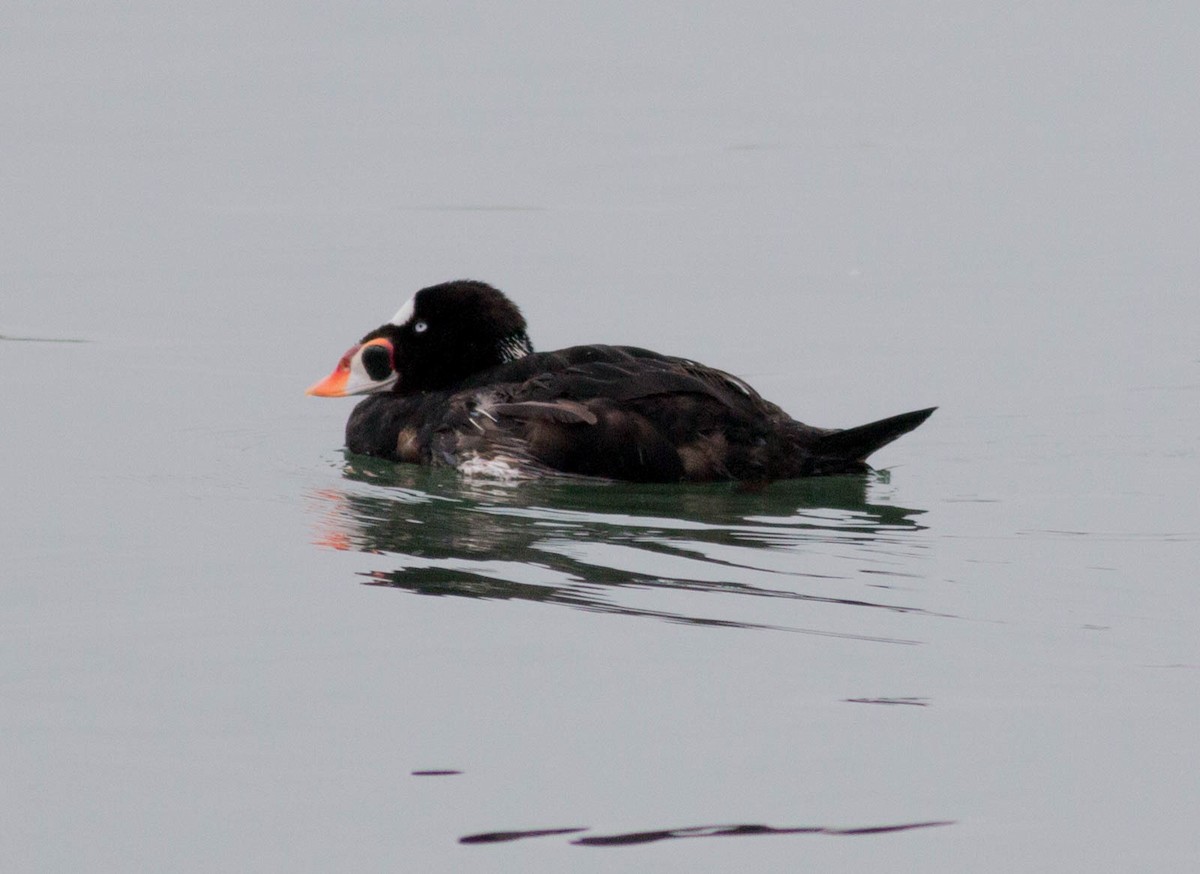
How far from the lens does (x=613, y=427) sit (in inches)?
299

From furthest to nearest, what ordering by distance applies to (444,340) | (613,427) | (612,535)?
1. (444,340)
2. (613,427)
3. (612,535)

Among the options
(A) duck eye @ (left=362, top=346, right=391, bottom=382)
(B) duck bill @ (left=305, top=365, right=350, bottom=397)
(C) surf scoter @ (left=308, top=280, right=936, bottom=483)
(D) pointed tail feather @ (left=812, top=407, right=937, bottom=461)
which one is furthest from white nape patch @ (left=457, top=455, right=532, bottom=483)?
(D) pointed tail feather @ (left=812, top=407, right=937, bottom=461)

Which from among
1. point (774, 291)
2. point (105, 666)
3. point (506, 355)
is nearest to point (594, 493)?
point (506, 355)

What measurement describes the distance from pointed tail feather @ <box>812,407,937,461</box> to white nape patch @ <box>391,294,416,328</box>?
188 centimetres

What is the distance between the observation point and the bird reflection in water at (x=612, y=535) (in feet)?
20.5

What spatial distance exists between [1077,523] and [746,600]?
1.72 metres

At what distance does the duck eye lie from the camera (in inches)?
343

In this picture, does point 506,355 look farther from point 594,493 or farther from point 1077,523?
point 1077,523

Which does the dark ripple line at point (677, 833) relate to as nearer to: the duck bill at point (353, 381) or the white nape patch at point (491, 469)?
the white nape patch at point (491, 469)

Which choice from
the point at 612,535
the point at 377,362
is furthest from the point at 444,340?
the point at 612,535

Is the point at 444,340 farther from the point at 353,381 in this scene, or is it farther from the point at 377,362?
the point at 353,381

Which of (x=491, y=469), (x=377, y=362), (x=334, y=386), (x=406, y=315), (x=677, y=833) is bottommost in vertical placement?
(x=677, y=833)

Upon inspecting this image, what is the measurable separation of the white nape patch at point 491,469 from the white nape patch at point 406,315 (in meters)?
0.94

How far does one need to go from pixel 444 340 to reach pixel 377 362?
0.33 metres
